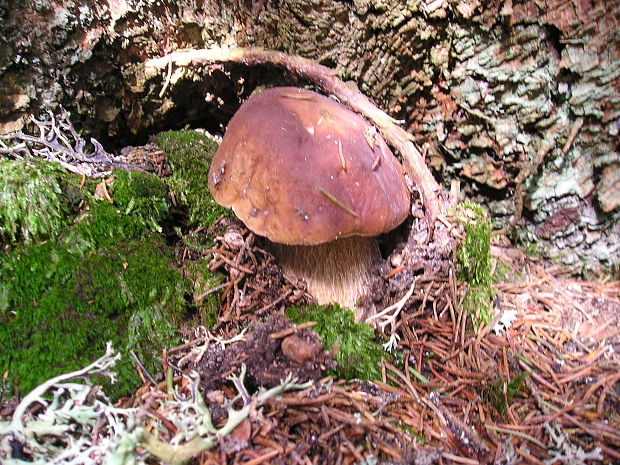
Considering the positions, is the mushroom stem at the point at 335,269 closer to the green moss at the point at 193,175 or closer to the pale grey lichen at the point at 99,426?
the green moss at the point at 193,175

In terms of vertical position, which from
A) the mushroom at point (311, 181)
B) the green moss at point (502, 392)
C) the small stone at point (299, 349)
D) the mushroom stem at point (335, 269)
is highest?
the mushroom at point (311, 181)

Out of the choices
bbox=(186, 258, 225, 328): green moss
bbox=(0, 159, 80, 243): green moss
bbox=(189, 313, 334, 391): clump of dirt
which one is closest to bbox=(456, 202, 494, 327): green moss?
bbox=(189, 313, 334, 391): clump of dirt

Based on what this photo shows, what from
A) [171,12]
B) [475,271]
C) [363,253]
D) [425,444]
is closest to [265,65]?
[171,12]

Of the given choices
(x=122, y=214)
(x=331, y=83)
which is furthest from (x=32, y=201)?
(x=331, y=83)

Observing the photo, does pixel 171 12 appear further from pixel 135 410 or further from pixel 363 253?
pixel 135 410

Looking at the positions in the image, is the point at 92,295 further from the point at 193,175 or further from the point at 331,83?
the point at 331,83

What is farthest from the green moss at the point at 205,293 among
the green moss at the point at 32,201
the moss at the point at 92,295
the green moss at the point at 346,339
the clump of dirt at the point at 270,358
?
the green moss at the point at 32,201
